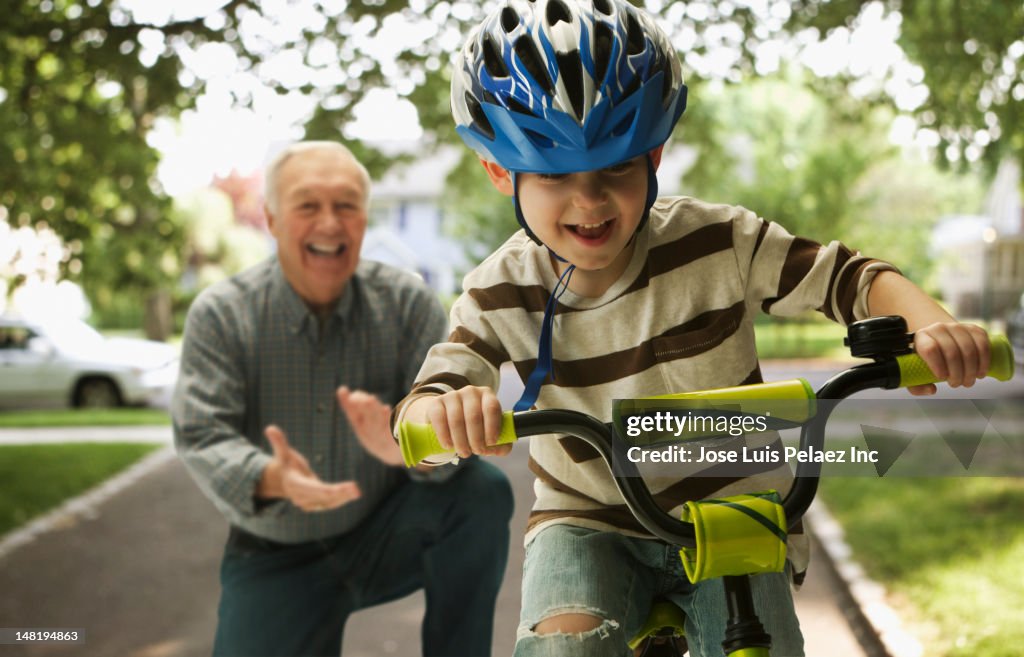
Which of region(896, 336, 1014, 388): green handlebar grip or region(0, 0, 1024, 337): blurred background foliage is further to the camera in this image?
region(0, 0, 1024, 337): blurred background foliage

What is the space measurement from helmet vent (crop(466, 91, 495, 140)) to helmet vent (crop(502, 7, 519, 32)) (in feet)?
0.40

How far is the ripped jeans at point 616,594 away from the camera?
1450 mm

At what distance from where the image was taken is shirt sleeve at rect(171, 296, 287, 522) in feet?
8.11

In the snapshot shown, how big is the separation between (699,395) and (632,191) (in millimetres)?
351

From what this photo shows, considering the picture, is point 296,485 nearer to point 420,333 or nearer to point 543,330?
point 420,333

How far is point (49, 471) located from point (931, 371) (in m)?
9.10

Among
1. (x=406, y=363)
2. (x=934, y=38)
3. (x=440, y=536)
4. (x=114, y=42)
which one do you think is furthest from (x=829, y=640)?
(x=114, y=42)

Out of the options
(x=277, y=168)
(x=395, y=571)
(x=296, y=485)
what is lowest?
(x=395, y=571)

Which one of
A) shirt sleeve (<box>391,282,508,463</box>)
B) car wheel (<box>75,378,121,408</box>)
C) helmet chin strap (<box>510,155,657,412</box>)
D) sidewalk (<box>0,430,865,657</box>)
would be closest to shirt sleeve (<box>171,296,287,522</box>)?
sidewalk (<box>0,430,865,657</box>)

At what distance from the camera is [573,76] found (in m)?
1.42

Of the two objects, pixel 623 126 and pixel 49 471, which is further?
pixel 49 471

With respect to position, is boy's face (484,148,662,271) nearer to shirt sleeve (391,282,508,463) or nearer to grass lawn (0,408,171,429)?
shirt sleeve (391,282,508,463)

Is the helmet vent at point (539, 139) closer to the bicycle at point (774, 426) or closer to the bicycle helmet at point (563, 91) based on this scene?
the bicycle helmet at point (563, 91)

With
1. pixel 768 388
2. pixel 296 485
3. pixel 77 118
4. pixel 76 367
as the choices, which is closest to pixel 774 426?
pixel 768 388
